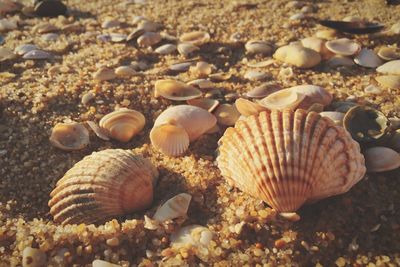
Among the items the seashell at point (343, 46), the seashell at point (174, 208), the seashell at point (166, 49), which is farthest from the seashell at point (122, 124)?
the seashell at point (343, 46)

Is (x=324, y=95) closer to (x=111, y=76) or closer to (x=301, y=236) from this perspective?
(x=301, y=236)

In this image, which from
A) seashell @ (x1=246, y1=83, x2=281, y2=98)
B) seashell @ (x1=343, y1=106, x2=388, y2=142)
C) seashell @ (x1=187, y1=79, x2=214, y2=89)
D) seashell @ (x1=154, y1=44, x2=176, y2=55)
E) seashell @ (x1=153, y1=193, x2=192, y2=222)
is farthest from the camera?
seashell @ (x1=154, y1=44, x2=176, y2=55)

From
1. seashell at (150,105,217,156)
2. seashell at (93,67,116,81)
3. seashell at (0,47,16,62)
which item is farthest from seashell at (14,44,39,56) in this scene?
seashell at (150,105,217,156)

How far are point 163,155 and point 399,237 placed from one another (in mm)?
1219

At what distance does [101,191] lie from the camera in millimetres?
1910

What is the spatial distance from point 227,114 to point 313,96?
1.67ft

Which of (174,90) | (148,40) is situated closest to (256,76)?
(174,90)

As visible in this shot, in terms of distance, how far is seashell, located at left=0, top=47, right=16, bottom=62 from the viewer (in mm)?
3185

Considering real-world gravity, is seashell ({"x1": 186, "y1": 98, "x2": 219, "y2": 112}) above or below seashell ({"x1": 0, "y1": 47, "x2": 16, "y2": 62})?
below

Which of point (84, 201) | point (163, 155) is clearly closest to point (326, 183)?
point (163, 155)

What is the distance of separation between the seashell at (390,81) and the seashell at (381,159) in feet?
2.43

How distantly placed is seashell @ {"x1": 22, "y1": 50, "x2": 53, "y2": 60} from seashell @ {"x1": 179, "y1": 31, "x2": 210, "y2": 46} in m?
1.07

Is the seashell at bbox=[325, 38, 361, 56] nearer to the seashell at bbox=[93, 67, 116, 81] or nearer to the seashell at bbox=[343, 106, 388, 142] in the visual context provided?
the seashell at bbox=[343, 106, 388, 142]

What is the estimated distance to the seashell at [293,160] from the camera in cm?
179
